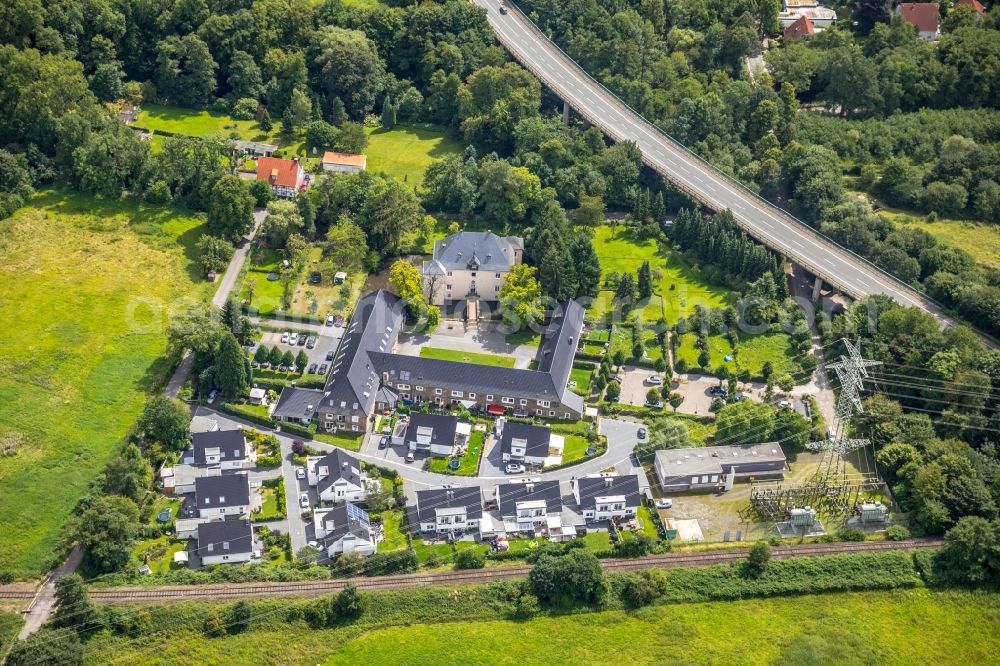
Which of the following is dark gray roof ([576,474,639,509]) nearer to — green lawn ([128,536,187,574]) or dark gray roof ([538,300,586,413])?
dark gray roof ([538,300,586,413])

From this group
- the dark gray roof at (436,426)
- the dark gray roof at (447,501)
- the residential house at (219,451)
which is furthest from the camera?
the dark gray roof at (436,426)

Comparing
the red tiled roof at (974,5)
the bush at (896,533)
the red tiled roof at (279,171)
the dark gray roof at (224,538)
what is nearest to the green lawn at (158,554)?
the dark gray roof at (224,538)

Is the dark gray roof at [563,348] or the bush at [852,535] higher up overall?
the dark gray roof at [563,348]

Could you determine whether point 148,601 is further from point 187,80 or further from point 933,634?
point 187,80

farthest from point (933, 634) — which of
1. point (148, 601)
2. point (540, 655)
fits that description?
point (148, 601)

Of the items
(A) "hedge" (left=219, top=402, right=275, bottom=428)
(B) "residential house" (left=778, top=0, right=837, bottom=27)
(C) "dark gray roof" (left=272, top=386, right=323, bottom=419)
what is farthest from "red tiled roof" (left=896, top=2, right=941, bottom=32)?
(A) "hedge" (left=219, top=402, right=275, bottom=428)

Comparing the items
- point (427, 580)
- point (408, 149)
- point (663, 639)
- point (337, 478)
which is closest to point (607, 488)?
point (663, 639)

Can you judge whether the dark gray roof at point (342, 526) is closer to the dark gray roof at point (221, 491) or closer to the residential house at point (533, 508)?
the dark gray roof at point (221, 491)

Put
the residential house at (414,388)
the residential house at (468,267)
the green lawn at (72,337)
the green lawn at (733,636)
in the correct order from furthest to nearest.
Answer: the residential house at (468,267) → the residential house at (414,388) → the green lawn at (72,337) → the green lawn at (733,636)
